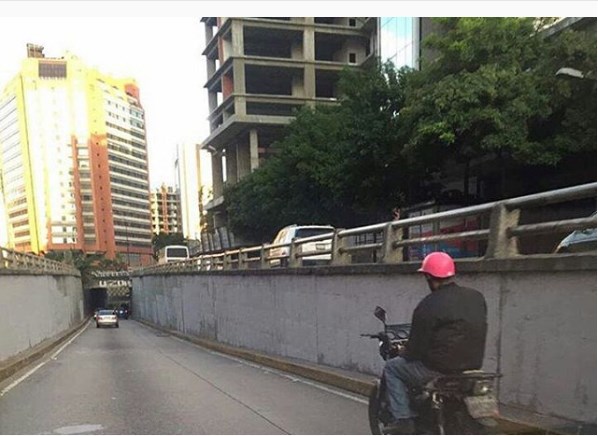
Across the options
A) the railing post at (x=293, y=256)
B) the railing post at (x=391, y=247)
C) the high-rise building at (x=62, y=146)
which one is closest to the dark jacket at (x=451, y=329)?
the railing post at (x=391, y=247)

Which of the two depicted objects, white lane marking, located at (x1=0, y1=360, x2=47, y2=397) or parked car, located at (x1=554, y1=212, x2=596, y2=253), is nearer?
parked car, located at (x1=554, y1=212, x2=596, y2=253)

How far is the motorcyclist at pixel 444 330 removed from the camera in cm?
418

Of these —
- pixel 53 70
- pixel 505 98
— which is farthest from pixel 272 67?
pixel 505 98

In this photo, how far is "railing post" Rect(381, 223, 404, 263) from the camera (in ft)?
29.6

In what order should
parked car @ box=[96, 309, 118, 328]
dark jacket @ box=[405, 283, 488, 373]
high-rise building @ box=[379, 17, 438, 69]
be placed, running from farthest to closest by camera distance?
parked car @ box=[96, 309, 118, 328] → high-rise building @ box=[379, 17, 438, 69] → dark jacket @ box=[405, 283, 488, 373]

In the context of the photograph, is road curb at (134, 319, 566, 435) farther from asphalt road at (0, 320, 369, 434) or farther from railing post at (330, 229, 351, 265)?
railing post at (330, 229, 351, 265)

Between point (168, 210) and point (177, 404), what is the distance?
138689 mm

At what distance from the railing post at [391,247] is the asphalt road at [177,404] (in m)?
2.17

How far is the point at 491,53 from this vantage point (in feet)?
61.8

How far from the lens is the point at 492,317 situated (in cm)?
625

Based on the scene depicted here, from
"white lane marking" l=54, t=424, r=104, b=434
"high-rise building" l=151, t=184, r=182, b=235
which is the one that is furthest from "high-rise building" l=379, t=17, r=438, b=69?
"high-rise building" l=151, t=184, r=182, b=235

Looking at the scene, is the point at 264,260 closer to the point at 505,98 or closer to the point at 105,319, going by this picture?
the point at 505,98

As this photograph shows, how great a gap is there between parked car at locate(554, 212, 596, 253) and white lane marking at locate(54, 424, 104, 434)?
6.33 metres

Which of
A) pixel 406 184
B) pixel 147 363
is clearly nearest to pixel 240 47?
pixel 406 184
